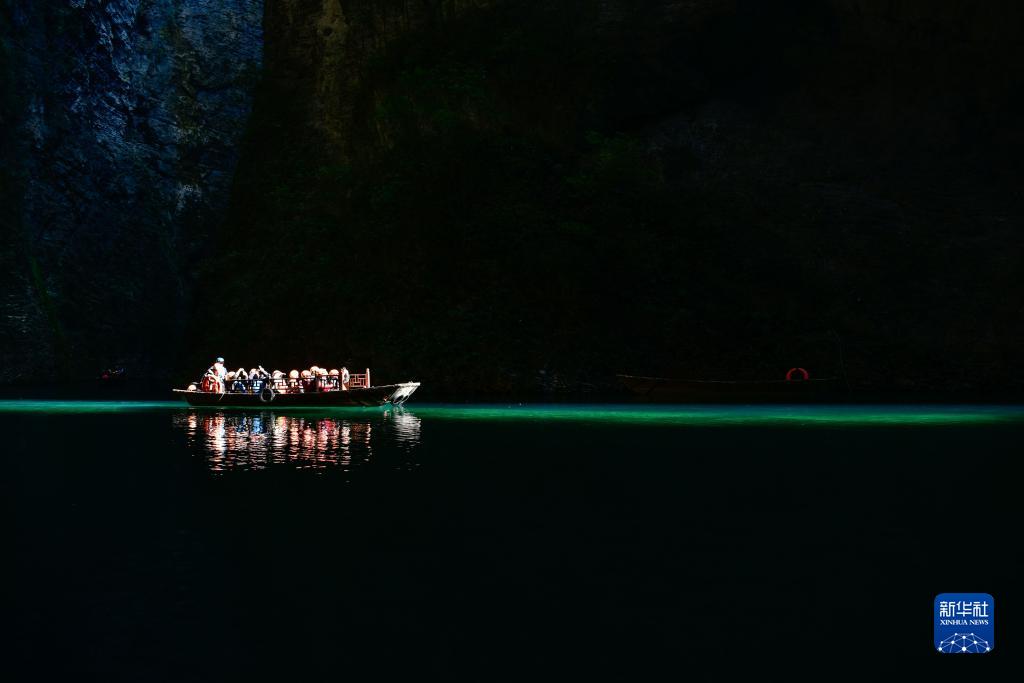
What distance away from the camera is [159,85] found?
76125 mm

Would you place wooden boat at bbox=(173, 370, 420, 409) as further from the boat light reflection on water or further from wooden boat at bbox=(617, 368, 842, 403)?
wooden boat at bbox=(617, 368, 842, 403)

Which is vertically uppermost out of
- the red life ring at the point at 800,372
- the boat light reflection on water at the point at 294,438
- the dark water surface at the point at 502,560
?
the red life ring at the point at 800,372

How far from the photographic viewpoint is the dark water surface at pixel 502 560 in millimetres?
9445

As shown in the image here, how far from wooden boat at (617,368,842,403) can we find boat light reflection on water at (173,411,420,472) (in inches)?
602

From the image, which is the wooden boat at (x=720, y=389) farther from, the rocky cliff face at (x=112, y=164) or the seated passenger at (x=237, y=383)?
the rocky cliff face at (x=112, y=164)

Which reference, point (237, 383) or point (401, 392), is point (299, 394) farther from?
point (237, 383)

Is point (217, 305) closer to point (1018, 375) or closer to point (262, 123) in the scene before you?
point (262, 123)

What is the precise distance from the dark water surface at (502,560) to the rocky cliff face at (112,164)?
4431 cm

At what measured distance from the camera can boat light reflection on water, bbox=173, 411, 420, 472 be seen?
2358 centimetres

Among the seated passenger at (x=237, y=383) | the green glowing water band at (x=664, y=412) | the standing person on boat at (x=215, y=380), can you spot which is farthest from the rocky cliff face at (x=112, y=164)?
the standing person on boat at (x=215, y=380)

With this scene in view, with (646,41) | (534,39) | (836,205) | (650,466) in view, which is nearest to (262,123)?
(534,39)

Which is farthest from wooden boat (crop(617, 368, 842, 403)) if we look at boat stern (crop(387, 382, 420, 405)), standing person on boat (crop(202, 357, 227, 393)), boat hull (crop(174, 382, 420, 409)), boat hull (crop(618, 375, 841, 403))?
standing person on boat (crop(202, 357, 227, 393))

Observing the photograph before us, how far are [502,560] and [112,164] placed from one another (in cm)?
6618

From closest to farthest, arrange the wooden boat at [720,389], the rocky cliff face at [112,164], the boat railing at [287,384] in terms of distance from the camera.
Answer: the boat railing at [287,384], the wooden boat at [720,389], the rocky cliff face at [112,164]
